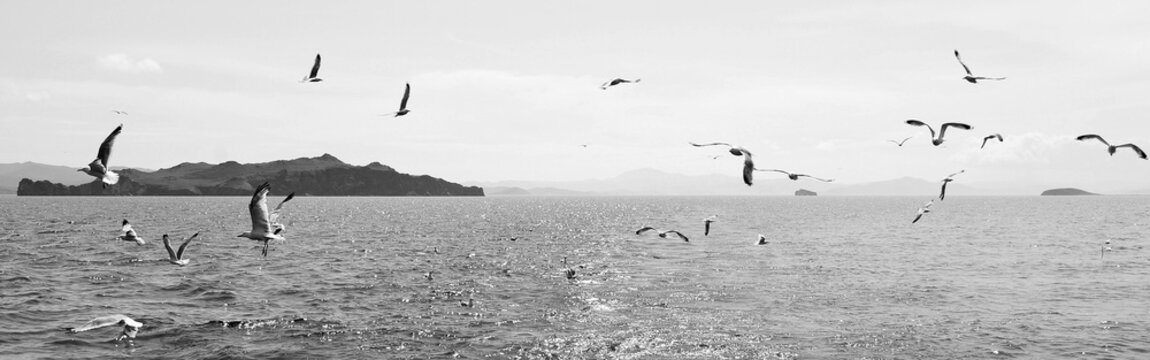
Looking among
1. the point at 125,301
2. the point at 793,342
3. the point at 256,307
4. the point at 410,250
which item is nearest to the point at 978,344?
the point at 793,342

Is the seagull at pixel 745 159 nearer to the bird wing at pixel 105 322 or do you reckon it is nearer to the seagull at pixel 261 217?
the seagull at pixel 261 217

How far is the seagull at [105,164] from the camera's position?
18547 millimetres

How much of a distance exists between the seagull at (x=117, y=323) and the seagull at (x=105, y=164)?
1414 cm

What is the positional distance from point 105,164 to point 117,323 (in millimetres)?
16914

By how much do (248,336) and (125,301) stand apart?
12.2 metres

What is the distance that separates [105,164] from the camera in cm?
1908

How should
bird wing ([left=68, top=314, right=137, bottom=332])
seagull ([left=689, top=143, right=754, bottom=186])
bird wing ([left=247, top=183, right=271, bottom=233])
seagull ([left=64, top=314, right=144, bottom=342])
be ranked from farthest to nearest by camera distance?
bird wing ([left=68, top=314, right=137, bottom=332]), seagull ([left=64, top=314, right=144, bottom=342]), bird wing ([left=247, top=183, right=271, bottom=233]), seagull ([left=689, top=143, right=754, bottom=186])

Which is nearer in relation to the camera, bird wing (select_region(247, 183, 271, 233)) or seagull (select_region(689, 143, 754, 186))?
seagull (select_region(689, 143, 754, 186))

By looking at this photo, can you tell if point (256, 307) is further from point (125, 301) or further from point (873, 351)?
point (873, 351)

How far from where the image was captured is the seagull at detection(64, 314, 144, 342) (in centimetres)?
3085

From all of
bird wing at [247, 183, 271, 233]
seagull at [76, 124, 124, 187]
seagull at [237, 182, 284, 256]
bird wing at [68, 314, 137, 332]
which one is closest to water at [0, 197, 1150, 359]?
bird wing at [68, 314, 137, 332]

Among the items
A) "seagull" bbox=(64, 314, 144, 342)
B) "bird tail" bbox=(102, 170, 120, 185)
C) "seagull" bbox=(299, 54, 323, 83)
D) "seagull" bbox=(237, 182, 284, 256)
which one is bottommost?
"seagull" bbox=(64, 314, 144, 342)

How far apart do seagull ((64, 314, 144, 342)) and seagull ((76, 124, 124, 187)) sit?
14.1 m

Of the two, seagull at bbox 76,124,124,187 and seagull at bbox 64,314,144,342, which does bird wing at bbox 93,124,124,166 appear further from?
seagull at bbox 64,314,144,342
